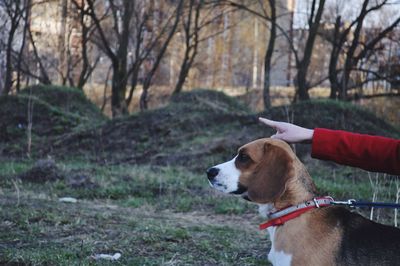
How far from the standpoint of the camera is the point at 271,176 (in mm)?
4055

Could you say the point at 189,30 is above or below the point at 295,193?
above

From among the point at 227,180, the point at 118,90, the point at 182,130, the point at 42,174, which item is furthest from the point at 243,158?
the point at 118,90

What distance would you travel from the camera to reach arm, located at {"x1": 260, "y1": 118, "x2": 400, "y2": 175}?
420 centimetres

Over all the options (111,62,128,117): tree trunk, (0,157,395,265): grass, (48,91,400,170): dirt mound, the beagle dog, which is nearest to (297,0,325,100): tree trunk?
(48,91,400,170): dirt mound

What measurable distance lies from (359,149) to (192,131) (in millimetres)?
11315

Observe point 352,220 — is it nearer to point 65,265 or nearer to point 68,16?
point 65,265

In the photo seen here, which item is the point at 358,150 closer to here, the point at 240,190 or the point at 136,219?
the point at 240,190

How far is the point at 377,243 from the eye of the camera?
3.81 m

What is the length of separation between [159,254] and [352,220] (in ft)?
7.73

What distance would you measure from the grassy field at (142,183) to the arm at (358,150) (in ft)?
5.93

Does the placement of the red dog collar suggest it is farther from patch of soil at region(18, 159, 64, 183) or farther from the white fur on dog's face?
patch of soil at region(18, 159, 64, 183)

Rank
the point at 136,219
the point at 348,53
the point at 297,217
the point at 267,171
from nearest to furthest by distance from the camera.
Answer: the point at 297,217
the point at 267,171
the point at 136,219
the point at 348,53

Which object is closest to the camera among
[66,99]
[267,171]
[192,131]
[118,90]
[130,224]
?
[267,171]

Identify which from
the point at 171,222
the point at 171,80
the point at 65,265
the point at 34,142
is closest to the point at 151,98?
the point at 171,80
